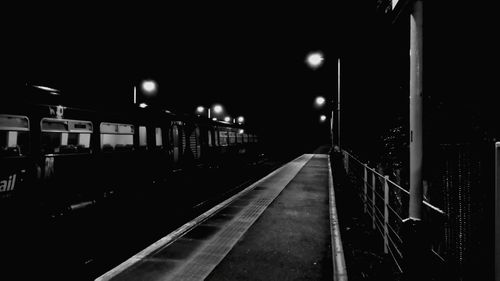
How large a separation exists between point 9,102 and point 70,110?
141 cm

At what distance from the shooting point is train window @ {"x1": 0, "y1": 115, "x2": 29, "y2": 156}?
5820 millimetres

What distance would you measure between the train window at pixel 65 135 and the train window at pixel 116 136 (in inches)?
21.7

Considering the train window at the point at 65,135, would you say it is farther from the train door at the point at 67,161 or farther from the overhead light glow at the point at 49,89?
the overhead light glow at the point at 49,89

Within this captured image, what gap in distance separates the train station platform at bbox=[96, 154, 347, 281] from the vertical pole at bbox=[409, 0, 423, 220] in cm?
197

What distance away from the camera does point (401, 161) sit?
7.78 m

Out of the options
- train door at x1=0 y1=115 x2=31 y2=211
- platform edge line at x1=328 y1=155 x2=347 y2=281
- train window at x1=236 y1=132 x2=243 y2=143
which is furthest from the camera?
train window at x1=236 y1=132 x2=243 y2=143

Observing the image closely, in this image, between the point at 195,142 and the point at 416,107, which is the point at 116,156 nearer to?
the point at 195,142

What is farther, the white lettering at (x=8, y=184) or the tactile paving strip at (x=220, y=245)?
the white lettering at (x=8, y=184)

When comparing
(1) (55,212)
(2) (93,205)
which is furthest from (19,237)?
(2) (93,205)

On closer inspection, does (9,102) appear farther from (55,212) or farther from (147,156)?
(147,156)

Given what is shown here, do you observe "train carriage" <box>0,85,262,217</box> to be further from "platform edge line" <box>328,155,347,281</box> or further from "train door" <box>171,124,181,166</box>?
"platform edge line" <box>328,155,347,281</box>

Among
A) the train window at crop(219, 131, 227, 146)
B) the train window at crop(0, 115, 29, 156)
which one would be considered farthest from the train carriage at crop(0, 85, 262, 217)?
the train window at crop(219, 131, 227, 146)

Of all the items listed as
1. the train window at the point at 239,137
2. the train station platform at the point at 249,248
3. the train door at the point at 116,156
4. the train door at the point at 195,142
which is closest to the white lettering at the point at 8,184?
the train door at the point at 116,156

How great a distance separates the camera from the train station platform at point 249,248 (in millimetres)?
4367
